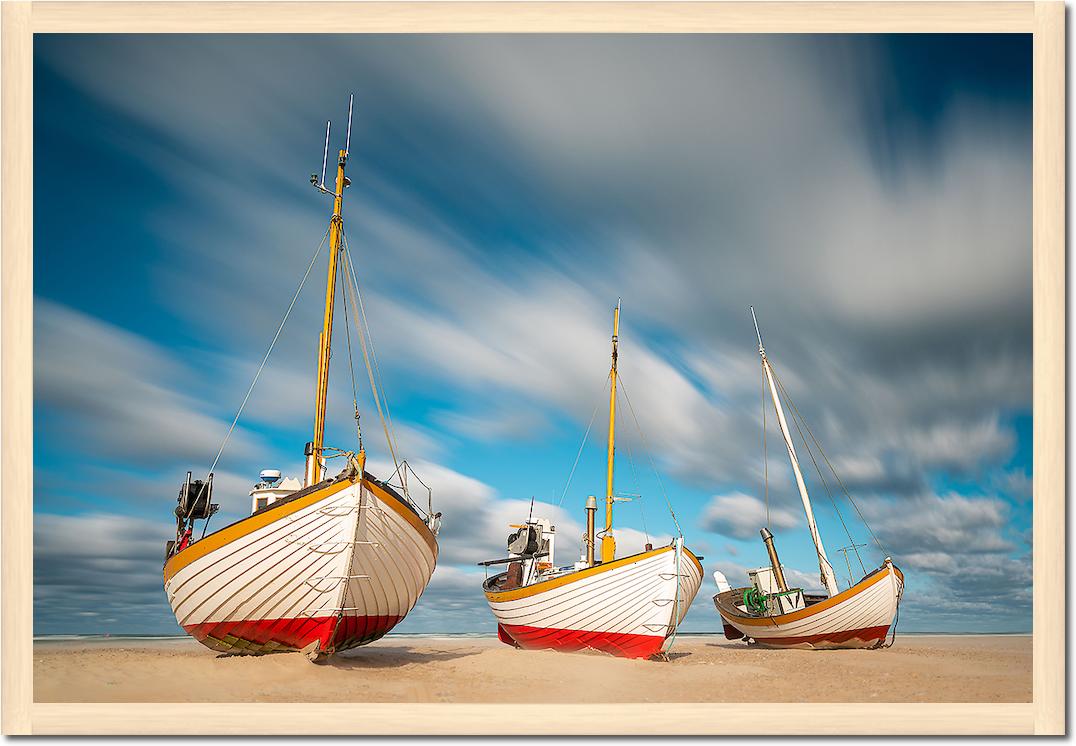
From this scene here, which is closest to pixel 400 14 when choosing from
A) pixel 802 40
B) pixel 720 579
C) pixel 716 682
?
pixel 802 40

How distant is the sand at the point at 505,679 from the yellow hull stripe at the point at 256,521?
120cm

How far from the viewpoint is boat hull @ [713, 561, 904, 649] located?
15242mm

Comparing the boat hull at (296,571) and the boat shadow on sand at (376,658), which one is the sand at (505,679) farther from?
the boat hull at (296,571)

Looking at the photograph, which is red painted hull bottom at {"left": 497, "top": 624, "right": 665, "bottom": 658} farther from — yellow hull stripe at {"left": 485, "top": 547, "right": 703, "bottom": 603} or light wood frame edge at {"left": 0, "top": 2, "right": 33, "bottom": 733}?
light wood frame edge at {"left": 0, "top": 2, "right": 33, "bottom": 733}

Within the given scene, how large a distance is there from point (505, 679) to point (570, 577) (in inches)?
187

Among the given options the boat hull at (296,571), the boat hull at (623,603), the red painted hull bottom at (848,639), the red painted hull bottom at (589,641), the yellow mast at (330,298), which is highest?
the yellow mast at (330,298)

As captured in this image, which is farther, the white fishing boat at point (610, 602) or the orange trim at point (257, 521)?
the white fishing boat at point (610, 602)

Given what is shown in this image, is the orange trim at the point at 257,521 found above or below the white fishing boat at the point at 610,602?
above

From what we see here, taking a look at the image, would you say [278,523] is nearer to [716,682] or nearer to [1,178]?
[1,178]

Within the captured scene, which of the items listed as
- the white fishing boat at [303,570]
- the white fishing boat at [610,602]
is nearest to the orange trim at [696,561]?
the white fishing boat at [610,602]

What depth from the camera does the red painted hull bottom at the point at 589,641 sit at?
12.1 meters

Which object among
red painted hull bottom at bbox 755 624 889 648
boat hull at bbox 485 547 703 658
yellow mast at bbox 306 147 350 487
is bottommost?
red painted hull bottom at bbox 755 624 889 648

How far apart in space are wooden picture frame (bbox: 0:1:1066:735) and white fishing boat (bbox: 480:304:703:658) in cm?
623

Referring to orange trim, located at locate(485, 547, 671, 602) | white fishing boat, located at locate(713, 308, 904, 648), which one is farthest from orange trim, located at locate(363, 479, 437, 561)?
white fishing boat, located at locate(713, 308, 904, 648)
